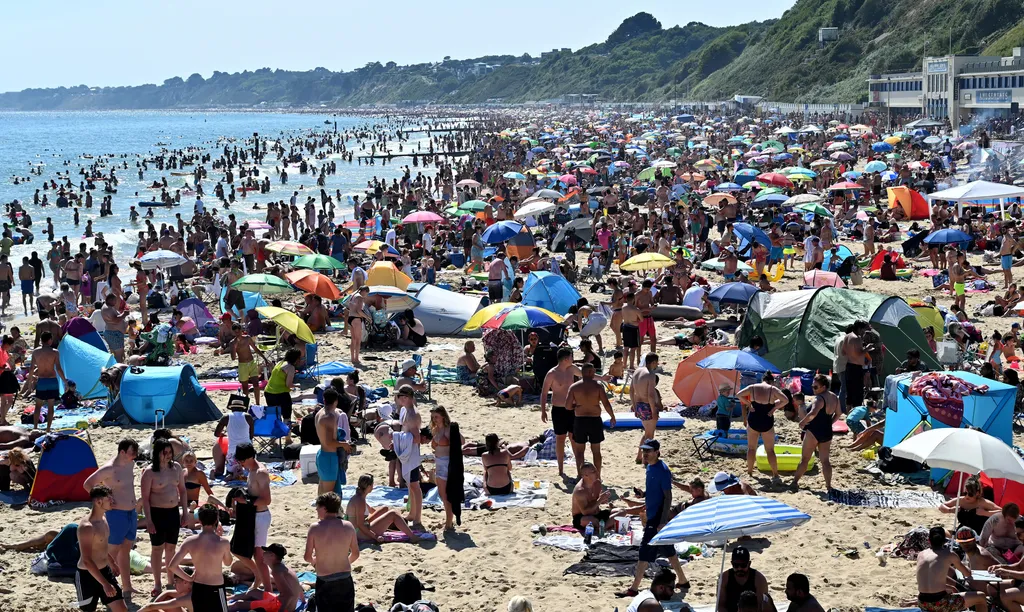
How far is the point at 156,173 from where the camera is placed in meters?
61.7

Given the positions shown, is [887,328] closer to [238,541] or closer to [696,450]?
[696,450]

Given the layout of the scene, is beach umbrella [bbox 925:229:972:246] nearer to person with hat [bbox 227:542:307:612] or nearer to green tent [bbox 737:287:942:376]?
green tent [bbox 737:287:942:376]

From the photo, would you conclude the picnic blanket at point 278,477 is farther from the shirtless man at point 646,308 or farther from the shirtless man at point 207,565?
the shirtless man at point 646,308

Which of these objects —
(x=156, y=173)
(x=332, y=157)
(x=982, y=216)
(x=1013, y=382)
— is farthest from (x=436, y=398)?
(x=332, y=157)

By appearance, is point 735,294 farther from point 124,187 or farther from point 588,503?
point 124,187

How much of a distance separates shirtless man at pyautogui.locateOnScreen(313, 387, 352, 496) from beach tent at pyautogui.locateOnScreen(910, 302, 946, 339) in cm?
775

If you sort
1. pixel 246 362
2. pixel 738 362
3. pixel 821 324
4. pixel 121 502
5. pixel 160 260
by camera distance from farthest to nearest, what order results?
1. pixel 160 260
2. pixel 821 324
3. pixel 246 362
4. pixel 738 362
5. pixel 121 502

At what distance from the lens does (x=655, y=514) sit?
23.5ft

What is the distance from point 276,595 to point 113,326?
8.17 meters

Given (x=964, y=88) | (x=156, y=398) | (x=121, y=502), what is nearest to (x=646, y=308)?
(x=156, y=398)

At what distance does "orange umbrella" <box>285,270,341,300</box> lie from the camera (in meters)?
15.5

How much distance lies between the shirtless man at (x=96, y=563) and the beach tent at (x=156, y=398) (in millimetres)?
4946

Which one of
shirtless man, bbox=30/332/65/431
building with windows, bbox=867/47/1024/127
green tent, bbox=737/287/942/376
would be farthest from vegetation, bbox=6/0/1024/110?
shirtless man, bbox=30/332/65/431

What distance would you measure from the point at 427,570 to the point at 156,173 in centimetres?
5809
